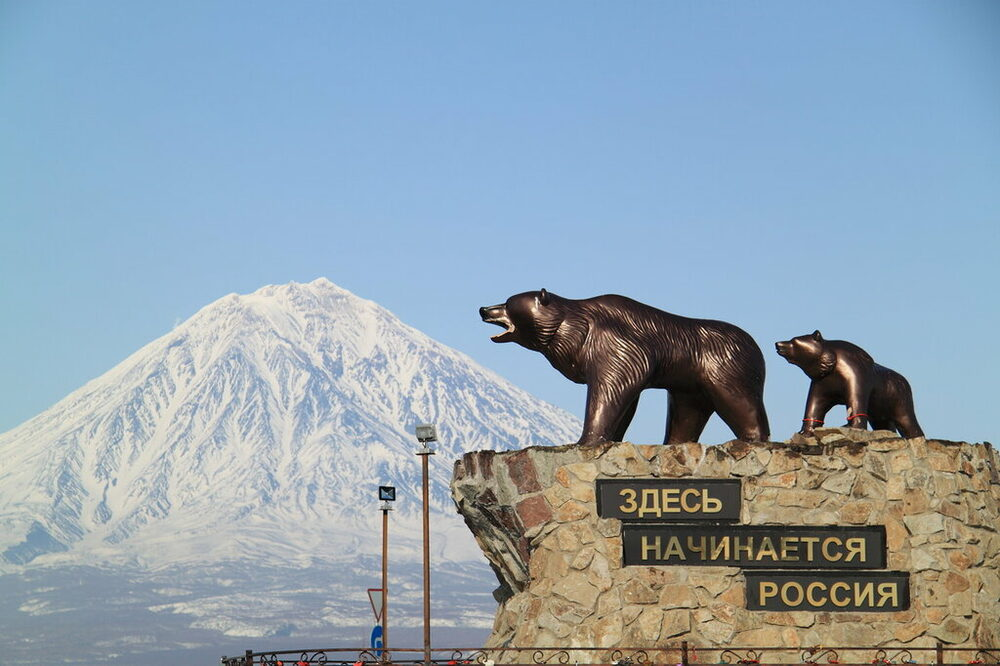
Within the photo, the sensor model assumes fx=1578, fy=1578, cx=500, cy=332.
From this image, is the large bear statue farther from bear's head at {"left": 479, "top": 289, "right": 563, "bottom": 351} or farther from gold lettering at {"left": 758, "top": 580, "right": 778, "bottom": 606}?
gold lettering at {"left": 758, "top": 580, "right": 778, "bottom": 606}

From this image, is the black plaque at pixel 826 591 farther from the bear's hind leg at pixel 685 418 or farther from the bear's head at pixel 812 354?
the bear's head at pixel 812 354

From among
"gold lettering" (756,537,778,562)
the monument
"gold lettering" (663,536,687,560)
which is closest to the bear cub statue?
the monument

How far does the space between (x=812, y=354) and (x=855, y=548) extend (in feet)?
11.7

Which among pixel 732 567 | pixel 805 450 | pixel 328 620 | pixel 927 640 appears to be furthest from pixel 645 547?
pixel 328 620

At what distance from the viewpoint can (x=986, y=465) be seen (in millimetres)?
18797

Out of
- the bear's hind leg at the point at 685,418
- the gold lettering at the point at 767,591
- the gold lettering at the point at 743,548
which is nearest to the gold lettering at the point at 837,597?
the gold lettering at the point at 767,591

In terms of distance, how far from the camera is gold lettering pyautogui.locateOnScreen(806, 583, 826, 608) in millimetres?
17828

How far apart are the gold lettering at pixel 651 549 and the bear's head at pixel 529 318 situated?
2.96 meters

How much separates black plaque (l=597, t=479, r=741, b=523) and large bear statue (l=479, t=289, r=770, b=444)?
75cm

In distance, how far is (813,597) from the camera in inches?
703

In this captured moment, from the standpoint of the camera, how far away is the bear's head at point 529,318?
19.5m

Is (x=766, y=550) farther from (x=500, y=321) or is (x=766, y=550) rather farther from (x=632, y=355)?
(x=500, y=321)

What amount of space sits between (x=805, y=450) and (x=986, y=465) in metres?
2.39

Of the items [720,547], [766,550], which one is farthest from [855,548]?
[720,547]
